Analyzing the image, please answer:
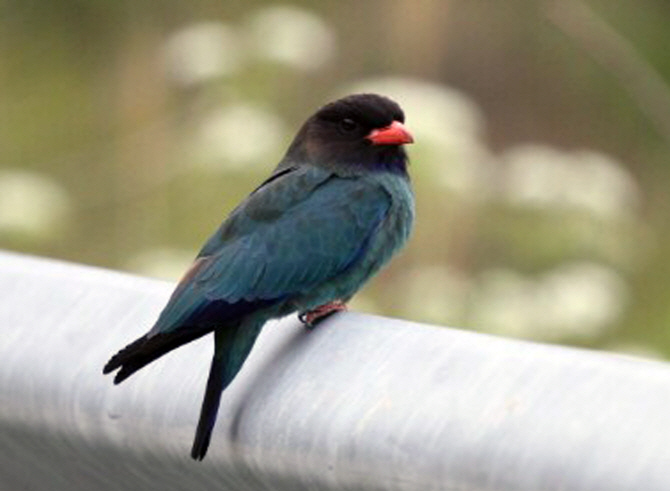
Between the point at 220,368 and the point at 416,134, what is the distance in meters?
2.53

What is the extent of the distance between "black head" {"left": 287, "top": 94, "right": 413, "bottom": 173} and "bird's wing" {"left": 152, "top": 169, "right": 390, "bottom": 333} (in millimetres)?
151

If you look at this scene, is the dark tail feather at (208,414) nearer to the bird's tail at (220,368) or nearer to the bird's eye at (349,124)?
the bird's tail at (220,368)

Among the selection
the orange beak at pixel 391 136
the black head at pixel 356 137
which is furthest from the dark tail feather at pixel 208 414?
the orange beak at pixel 391 136

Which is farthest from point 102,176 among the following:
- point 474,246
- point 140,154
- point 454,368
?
point 454,368

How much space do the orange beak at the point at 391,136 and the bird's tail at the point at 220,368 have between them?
3.52 feet

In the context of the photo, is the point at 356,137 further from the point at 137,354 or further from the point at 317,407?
the point at 317,407

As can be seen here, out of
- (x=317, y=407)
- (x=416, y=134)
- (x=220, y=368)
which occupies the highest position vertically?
(x=317, y=407)

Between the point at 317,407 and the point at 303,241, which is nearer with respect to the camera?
the point at 317,407

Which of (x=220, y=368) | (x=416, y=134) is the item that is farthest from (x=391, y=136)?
(x=220, y=368)

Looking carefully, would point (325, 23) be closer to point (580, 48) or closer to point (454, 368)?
point (580, 48)

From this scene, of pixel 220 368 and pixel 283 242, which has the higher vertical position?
pixel 220 368

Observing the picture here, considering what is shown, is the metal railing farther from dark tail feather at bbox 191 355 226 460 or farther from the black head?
the black head

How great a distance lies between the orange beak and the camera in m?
4.18

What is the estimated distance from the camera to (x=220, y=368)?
2512 millimetres
